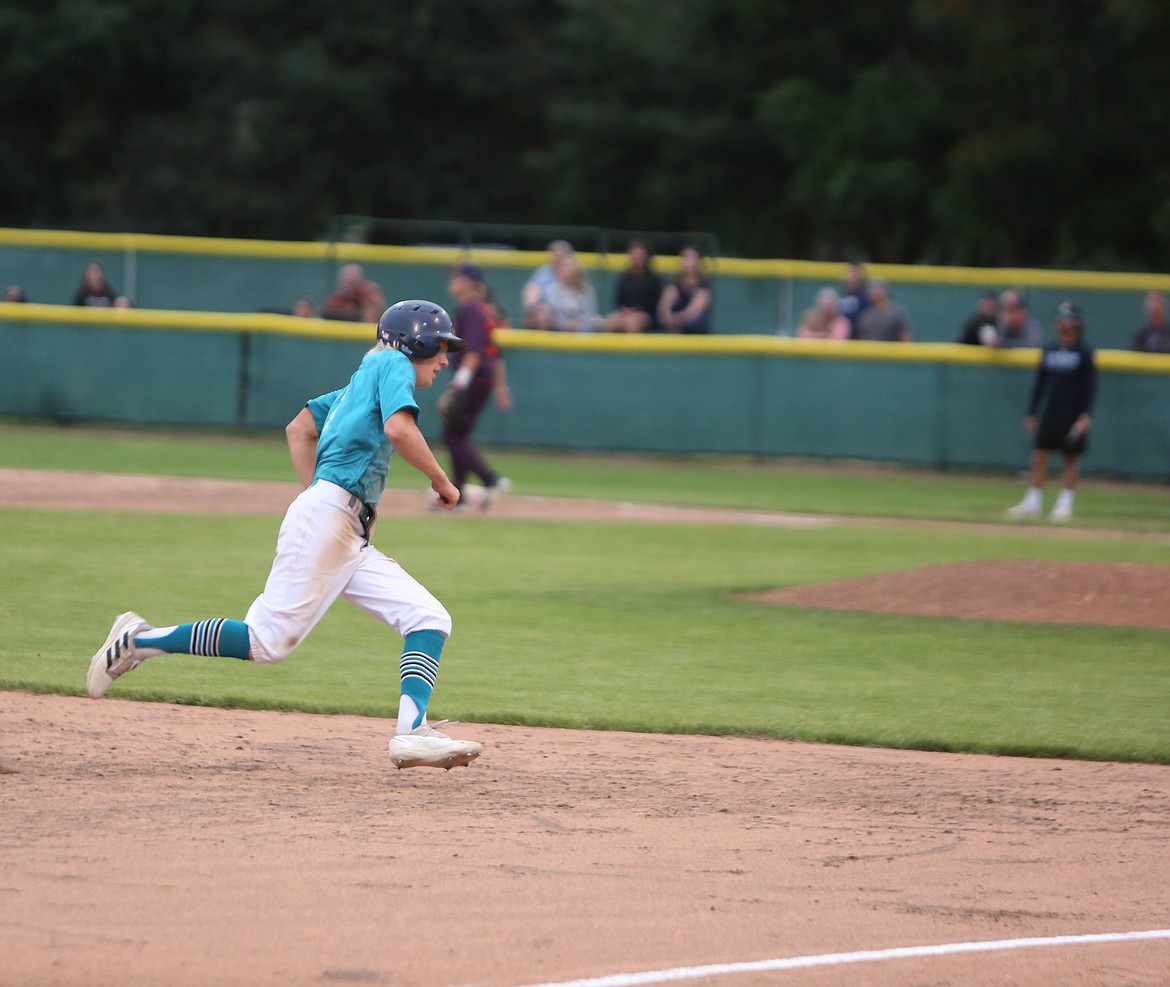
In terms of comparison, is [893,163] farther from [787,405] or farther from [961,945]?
[961,945]

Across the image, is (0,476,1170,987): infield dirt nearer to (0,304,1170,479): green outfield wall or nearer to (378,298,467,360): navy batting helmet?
(378,298,467,360): navy batting helmet

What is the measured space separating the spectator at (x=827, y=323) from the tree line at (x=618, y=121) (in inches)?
452

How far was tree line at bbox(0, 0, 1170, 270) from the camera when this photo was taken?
34.7 m

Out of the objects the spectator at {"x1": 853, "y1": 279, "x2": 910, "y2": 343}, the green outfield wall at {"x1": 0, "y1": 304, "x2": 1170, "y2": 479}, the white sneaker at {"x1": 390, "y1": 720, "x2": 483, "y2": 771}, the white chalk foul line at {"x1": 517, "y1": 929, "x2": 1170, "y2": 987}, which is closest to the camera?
the white chalk foul line at {"x1": 517, "y1": 929, "x2": 1170, "y2": 987}

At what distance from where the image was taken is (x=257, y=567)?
43.8ft

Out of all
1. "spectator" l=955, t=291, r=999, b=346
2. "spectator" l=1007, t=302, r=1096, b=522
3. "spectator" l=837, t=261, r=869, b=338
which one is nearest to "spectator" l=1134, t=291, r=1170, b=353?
"spectator" l=955, t=291, r=999, b=346

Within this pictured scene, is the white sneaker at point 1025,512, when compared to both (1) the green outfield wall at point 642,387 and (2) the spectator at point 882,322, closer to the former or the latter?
(1) the green outfield wall at point 642,387

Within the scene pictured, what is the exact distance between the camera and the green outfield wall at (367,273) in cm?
2608

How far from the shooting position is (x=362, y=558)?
7238 mm

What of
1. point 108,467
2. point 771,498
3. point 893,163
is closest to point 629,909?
point 771,498

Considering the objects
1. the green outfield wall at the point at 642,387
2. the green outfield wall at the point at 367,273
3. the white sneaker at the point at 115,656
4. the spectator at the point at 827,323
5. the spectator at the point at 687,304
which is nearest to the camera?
the white sneaker at the point at 115,656

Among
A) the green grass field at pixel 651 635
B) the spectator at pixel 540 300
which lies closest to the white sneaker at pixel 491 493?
the green grass field at pixel 651 635

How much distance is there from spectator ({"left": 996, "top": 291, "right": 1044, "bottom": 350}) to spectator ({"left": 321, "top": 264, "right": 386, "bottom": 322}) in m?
7.90

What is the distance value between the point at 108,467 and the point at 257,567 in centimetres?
760
